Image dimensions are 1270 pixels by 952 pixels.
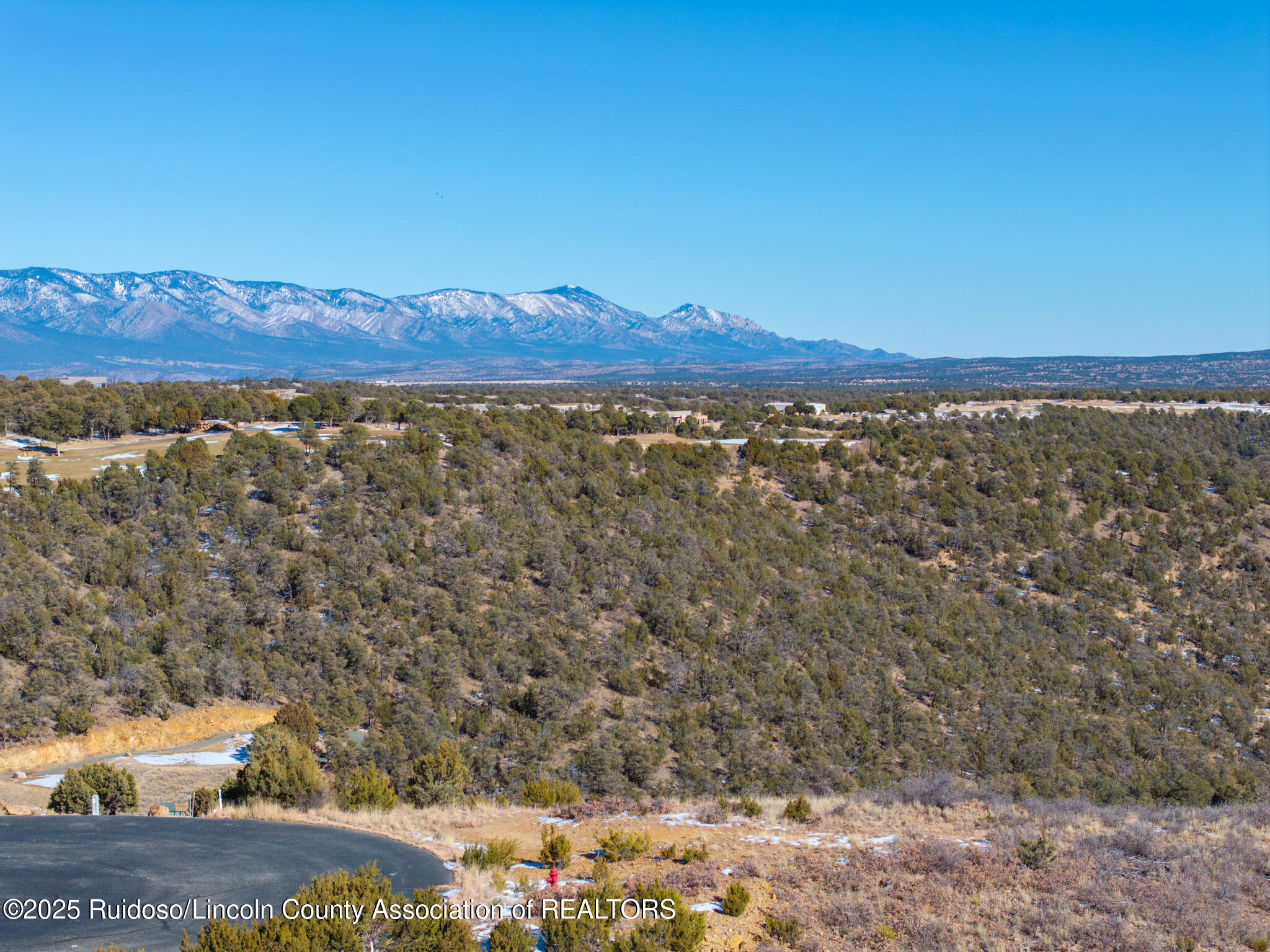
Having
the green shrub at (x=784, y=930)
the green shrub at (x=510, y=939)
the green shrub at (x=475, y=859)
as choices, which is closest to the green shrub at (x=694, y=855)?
the green shrub at (x=784, y=930)

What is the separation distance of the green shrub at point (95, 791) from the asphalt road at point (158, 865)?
1.34m

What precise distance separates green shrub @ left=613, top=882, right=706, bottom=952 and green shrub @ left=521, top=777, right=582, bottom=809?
22.9 feet

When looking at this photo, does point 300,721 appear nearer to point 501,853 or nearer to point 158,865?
point 158,865

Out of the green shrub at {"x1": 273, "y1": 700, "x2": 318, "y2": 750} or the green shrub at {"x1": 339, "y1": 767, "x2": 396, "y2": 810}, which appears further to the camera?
the green shrub at {"x1": 273, "y1": 700, "x2": 318, "y2": 750}

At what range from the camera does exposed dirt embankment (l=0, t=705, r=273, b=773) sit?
746 inches

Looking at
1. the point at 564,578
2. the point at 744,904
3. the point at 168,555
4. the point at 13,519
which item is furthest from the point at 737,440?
the point at 744,904

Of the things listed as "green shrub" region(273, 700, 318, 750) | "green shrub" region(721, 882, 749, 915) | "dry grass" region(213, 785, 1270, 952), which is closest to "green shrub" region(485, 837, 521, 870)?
"dry grass" region(213, 785, 1270, 952)

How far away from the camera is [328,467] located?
36594mm

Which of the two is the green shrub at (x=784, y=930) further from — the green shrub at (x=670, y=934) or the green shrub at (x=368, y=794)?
the green shrub at (x=368, y=794)

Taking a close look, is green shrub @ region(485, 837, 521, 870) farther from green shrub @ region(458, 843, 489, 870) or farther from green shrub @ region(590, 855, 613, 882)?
green shrub @ region(590, 855, 613, 882)

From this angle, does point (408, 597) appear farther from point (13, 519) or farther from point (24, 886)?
point (24, 886)

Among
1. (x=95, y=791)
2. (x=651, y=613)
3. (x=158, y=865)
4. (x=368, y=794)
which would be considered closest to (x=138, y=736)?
(x=95, y=791)

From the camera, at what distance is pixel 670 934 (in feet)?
28.8

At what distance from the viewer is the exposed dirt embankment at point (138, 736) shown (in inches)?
746
